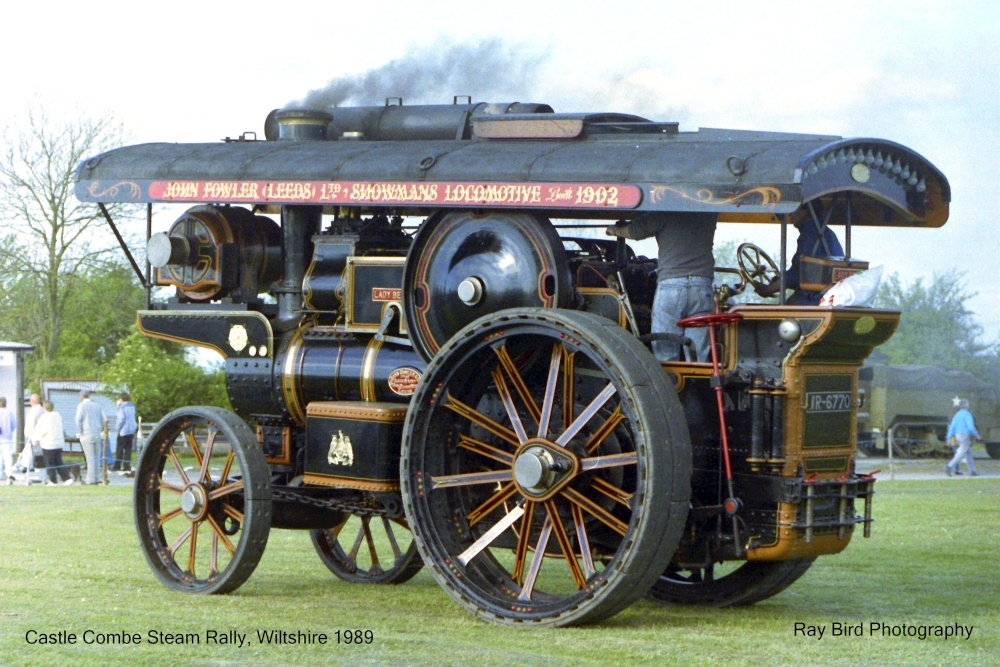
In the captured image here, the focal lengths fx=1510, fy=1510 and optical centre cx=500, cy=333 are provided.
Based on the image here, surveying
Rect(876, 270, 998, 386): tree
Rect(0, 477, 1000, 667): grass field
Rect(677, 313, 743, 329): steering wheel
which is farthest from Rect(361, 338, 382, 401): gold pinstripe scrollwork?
Rect(876, 270, 998, 386): tree

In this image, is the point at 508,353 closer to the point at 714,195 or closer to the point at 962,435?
the point at 714,195

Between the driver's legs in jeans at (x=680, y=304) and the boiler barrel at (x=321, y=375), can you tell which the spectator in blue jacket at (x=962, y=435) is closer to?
the boiler barrel at (x=321, y=375)

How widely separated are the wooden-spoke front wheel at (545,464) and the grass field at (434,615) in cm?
28

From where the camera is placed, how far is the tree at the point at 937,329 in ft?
128

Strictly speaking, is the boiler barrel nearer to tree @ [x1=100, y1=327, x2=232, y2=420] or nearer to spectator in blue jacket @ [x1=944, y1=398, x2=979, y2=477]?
spectator in blue jacket @ [x1=944, y1=398, x2=979, y2=477]

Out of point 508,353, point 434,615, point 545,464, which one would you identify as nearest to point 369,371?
point 508,353

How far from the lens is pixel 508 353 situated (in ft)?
27.3

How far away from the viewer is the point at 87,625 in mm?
7602

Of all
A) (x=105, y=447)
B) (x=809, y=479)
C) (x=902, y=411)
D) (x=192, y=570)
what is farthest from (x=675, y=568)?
(x=902, y=411)

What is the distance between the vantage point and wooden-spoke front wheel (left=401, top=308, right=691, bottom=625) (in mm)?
7262

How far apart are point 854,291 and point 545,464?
1.79 m

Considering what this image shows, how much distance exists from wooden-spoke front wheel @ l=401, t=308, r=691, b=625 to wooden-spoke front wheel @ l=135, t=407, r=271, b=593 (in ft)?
3.50

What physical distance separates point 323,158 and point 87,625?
10.6 feet

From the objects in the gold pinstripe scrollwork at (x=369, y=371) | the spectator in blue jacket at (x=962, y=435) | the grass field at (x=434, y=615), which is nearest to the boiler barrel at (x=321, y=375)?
the gold pinstripe scrollwork at (x=369, y=371)
